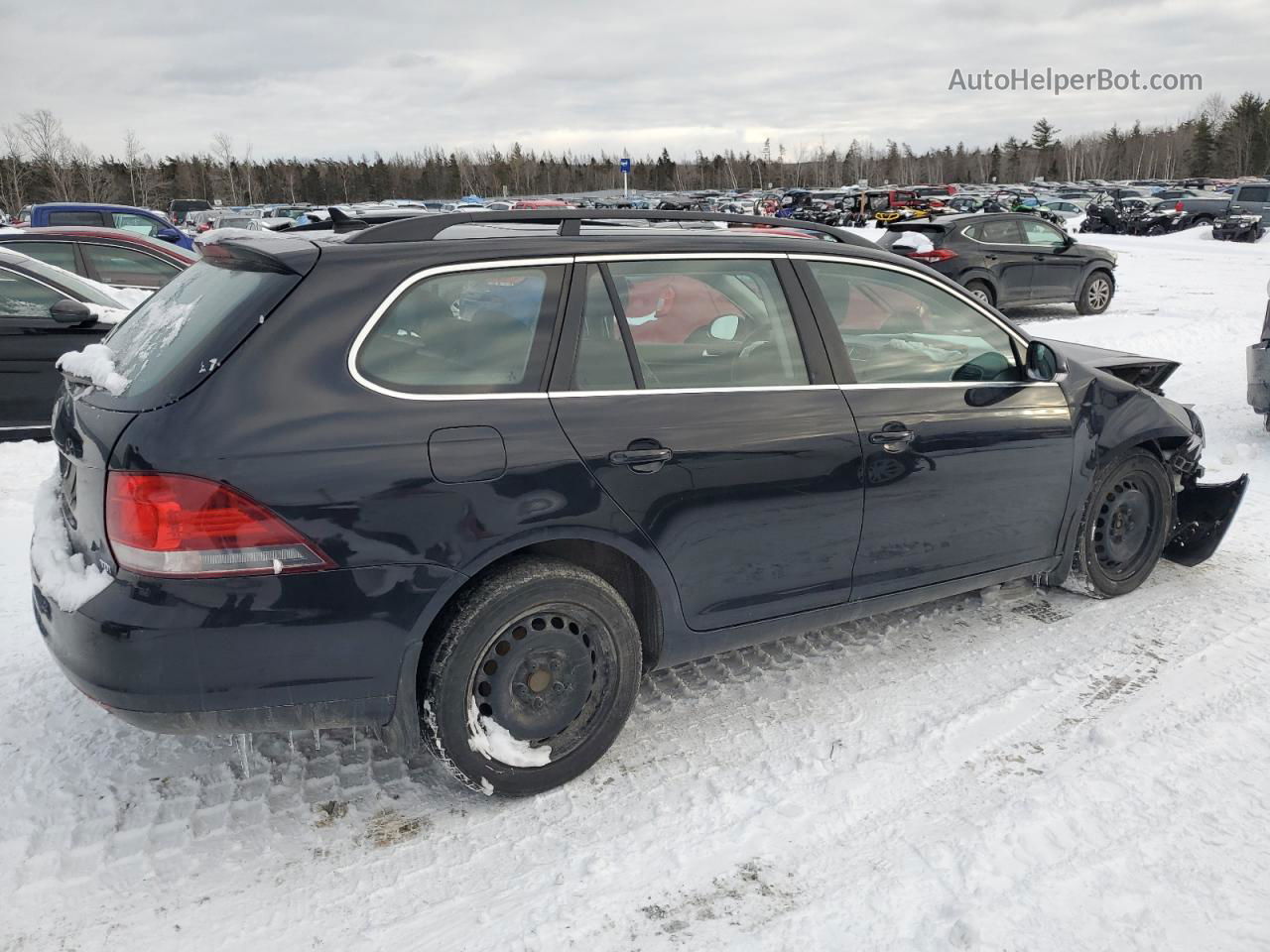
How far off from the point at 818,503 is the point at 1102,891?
1.45 m

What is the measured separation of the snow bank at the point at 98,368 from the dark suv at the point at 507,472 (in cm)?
2

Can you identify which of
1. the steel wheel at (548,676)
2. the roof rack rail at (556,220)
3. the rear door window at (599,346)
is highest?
the roof rack rail at (556,220)

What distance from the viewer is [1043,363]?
4.02m

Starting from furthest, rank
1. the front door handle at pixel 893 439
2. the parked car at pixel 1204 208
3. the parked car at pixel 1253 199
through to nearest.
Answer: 1. the parked car at pixel 1204 208
2. the parked car at pixel 1253 199
3. the front door handle at pixel 893 439

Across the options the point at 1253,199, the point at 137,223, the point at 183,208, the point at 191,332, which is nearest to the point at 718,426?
the point at 191,332

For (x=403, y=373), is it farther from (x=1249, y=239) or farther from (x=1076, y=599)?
(x=1249, y=239)

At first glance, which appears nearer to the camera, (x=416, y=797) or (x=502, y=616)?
(x=502, y=616)

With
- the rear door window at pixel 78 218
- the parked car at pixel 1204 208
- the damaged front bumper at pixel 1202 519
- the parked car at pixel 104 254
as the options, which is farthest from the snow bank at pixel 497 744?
the parked car at pixel 1204 208

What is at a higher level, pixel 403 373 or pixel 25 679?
pixel 403 373

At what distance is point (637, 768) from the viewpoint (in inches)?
128

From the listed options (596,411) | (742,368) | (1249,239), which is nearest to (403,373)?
(596,411)

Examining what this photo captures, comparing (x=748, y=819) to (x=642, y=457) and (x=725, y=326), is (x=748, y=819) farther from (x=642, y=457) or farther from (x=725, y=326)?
(x=725, y=326)

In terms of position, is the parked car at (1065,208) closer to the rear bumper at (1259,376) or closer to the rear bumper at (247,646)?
the rear bumper at (1259,376)

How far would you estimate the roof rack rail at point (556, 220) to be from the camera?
3027 millimetres
